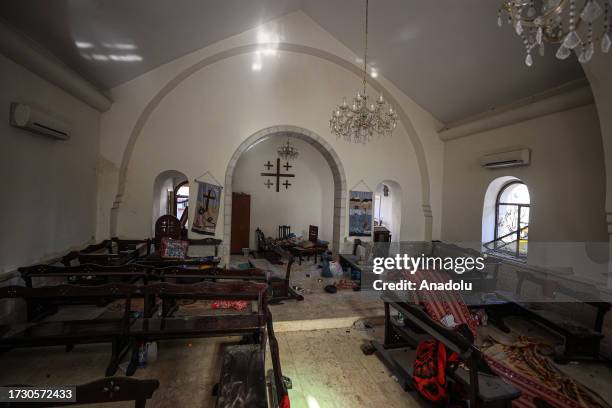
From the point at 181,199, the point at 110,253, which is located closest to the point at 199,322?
the point at 110,253

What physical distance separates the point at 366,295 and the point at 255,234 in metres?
5.40

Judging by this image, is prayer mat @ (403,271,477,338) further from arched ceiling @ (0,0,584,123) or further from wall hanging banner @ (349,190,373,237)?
arched ceiling @ (0,0,584,123)

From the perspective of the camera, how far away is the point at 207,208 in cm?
640

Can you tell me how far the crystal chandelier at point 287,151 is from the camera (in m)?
9.55

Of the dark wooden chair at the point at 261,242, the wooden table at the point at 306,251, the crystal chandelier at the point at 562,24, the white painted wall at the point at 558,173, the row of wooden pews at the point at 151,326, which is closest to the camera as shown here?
the crystal chandelier at the point at 562,24

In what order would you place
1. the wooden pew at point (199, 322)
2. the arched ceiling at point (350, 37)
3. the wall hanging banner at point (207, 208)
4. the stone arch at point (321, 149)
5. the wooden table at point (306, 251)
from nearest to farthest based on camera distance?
the wooden pew at point (199, 322), the arched ceiling at point (350, 37), the wall hanging banner at point (207, 208), the stone arch at point (321, 149), the wooden table at point (306, 251)

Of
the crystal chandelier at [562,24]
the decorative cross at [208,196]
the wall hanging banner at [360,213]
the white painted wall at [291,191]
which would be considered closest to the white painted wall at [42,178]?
the decorative cross at [208,196]

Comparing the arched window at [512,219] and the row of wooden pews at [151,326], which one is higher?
the arched window at [512,219]

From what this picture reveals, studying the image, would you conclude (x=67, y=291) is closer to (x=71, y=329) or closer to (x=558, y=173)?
(x=71, y=329)

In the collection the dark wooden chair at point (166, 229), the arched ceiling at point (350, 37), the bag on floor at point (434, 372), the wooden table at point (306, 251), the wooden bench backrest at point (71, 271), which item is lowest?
the bag on floor at point (434, 372)

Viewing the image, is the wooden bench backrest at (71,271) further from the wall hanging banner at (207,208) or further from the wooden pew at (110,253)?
the wall hanging banner at (207,208)

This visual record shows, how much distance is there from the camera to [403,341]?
11.5ft

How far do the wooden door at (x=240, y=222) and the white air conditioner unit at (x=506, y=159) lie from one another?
21.2 ft

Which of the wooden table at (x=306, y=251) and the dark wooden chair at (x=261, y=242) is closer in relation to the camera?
the wooden table at (x=306, y=251)
